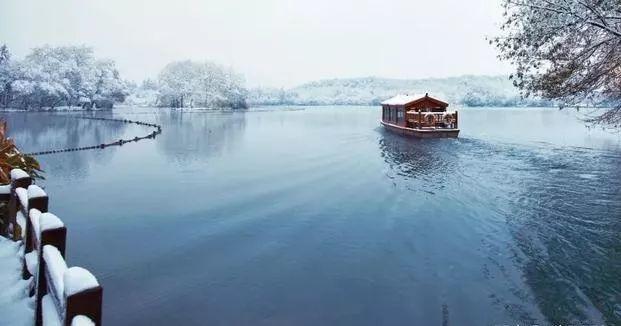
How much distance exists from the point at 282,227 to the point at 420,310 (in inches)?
238

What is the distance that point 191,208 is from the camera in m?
15.3

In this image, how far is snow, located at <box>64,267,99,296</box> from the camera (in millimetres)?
3287

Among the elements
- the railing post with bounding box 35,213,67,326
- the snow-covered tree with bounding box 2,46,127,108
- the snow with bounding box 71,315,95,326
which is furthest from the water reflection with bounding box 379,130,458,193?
the snow-covered tree with bounding box 2,46,127,108

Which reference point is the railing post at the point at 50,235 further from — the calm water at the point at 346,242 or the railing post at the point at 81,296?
the calm water at the point at 346,242

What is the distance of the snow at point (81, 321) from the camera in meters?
3.14

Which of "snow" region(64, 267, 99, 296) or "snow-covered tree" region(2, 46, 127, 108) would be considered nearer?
"snow" region(64, 267, 99, 296)

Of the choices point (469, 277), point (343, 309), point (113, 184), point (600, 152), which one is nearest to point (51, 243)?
point (343, 309)

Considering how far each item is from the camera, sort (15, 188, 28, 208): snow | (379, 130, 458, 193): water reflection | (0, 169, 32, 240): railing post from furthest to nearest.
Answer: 1. (379, 130, 458, 193): water reflection
2. (0, 169, 32, 240): railing post
3. (15, 188, 28, 208): snow

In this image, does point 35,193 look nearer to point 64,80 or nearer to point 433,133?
point 433,133

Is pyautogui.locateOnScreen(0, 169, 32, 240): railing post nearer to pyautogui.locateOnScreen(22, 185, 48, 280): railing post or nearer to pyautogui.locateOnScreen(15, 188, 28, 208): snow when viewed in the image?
pyautogui.locateOnScreen(15, 188, 28, 208): snow

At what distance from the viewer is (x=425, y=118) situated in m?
44.5

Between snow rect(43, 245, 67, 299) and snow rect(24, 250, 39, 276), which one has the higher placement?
snow rect(43, 245, 67, 299)

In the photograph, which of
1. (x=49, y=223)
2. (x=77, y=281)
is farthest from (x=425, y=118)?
(x=77, y=281)

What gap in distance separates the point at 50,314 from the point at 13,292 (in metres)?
2.39
